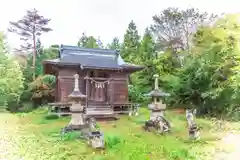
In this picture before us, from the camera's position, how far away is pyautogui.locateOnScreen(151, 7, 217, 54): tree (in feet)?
103

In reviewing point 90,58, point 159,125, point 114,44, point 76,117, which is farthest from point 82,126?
point 114,44

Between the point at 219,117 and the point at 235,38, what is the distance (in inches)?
254

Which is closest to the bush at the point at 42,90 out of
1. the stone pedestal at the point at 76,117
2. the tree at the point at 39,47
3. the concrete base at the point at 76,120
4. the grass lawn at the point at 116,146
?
the grass lawn at the point at 116,146

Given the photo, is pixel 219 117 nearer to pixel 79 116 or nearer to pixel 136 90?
pixel 136 90

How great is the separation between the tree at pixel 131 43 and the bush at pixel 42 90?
29.4 feet

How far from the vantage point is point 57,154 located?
28.3 ft

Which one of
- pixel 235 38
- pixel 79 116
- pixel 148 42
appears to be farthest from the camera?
pixel 148 42

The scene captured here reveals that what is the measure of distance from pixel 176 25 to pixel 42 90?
18.1 m

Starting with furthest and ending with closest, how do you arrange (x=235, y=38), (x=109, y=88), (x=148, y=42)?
(x=148, y=42), (x=109, y=88), (x=235, y=38)

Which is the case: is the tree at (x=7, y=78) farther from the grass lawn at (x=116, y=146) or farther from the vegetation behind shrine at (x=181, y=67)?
the grass lawn at (x=116, y=146)

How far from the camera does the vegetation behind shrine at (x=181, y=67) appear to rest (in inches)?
739

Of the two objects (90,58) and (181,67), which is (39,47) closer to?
(90,58)

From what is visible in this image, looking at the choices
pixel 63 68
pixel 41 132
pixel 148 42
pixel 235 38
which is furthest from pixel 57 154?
pixel 148 42

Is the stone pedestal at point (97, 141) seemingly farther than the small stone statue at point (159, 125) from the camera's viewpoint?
No
